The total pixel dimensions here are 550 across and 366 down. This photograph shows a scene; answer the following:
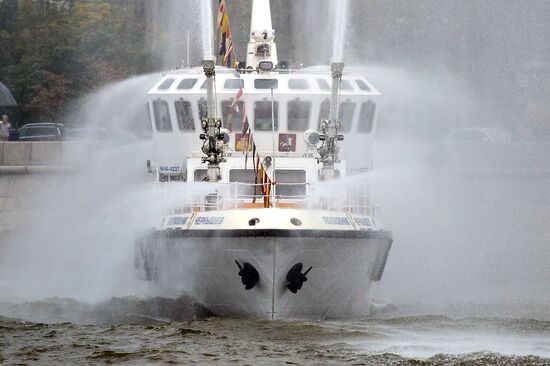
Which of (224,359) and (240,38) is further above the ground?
(240,38)

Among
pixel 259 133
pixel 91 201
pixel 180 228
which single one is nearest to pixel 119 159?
pixel 91 201

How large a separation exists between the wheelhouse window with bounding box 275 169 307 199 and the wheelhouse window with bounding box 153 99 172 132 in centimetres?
365

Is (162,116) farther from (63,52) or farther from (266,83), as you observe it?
(63,52)

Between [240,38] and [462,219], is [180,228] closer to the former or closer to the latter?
[462,219]

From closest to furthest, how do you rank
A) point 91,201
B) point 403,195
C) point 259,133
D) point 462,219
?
point 259,133, point 403,195, point 91,201, point 462,219

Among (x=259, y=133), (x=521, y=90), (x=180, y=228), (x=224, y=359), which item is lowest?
(x=224, y=359)

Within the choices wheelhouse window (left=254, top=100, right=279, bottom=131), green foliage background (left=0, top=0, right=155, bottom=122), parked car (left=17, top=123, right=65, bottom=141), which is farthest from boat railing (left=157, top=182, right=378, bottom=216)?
green foliage background (left=0, top=0, right=155, bottom=122)

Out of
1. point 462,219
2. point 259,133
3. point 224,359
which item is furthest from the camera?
point 462,219

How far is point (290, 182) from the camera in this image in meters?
36.5

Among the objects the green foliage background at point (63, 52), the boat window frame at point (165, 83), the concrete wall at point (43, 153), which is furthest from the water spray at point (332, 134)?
the green foliage background at point (63, 52)

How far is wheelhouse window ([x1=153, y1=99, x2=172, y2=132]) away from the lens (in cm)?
3844

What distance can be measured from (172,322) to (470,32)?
48.9 metres

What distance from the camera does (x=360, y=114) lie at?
38562mm

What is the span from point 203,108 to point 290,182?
3029mm
